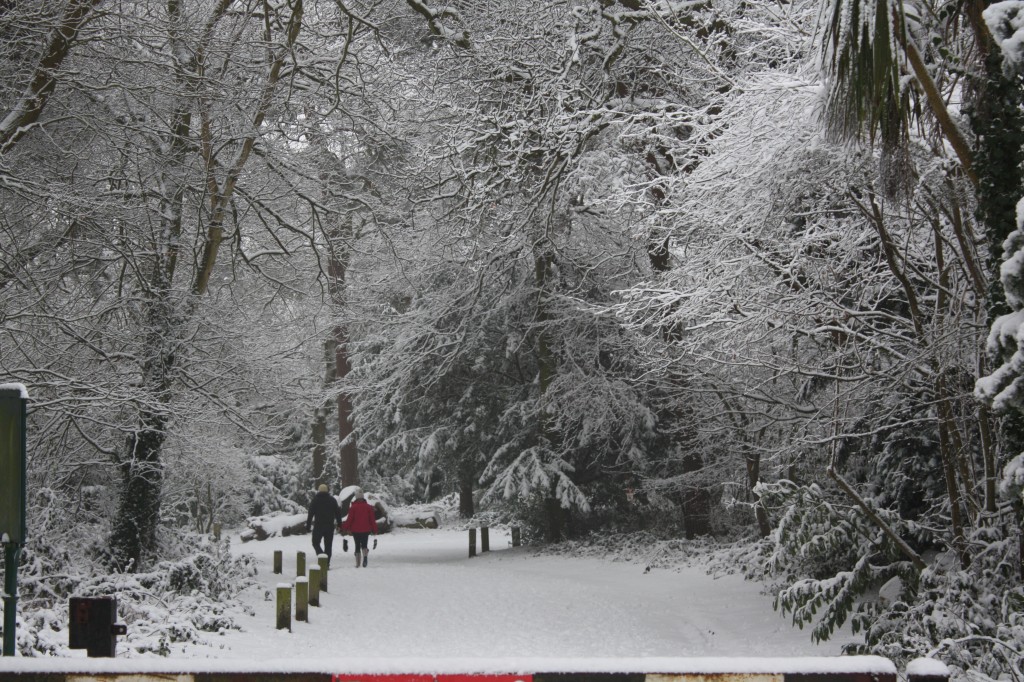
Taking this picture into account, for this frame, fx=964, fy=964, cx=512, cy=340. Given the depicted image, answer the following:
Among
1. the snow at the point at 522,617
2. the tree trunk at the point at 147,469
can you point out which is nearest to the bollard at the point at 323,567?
the snow at the point at 522,617

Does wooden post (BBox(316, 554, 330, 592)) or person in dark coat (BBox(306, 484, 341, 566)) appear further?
person in dark coat (BBox(306, 484, 341, 566))

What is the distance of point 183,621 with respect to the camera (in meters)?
10.7

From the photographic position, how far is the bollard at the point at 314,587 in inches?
553

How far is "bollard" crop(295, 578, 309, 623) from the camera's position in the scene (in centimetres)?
1265

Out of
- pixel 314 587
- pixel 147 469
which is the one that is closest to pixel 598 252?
pixel 314 587

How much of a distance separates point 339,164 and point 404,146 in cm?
125

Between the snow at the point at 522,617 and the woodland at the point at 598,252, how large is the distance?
30.9 inches

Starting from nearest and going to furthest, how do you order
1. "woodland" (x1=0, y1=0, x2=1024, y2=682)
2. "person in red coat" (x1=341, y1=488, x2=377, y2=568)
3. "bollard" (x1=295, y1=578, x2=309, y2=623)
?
"woodland" (x1=0, y1=0, x2=1024, y2=682)
"bollard" (x1=295, y1=578, x2=309, y2=623)
"person in red coat" (x1=341, y1=488, x2=377, y2=568)

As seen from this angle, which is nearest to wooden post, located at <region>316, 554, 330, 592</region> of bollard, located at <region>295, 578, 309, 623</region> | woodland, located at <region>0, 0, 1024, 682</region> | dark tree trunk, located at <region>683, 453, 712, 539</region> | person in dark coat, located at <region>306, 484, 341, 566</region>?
woodland, located at <region>0, 0, 1024, 682</region>

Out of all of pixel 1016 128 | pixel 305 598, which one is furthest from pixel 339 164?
pixel 1016 128

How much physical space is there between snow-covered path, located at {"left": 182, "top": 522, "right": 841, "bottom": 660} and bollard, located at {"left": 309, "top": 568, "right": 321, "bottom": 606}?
0.41 ft

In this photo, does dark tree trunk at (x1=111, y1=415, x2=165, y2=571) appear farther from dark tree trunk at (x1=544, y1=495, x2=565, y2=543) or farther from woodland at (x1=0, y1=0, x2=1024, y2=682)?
dark tree trunk at (x1=544, y1=495, x2=565, y2=543)

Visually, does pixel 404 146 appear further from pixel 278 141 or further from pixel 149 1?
pixel 149 1

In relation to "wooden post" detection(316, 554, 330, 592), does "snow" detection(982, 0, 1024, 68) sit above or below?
above
